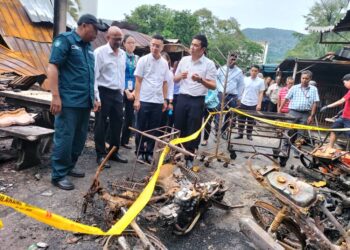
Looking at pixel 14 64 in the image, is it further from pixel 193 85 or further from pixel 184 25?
pixel 184 25


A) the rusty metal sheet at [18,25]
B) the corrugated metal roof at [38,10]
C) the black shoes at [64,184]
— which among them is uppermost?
the corrugated metal roof at [38,10]

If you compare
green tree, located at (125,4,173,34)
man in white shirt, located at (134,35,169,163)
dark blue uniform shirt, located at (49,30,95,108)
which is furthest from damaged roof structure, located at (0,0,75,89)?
green tree, located at (125,4,173,34)

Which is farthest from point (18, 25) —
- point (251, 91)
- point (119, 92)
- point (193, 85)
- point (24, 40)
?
point (251, 91)

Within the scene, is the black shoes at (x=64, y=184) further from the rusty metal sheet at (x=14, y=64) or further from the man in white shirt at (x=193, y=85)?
the rusty metal sheet at (x=14, y=64)

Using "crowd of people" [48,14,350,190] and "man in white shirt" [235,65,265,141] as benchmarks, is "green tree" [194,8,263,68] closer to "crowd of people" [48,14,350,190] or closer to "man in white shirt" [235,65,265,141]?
"man in white shirt" [235,65,265,141]

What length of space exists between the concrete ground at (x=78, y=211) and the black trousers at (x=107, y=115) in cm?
40

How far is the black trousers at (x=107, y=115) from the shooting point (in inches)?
184

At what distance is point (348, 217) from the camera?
3.22 meters

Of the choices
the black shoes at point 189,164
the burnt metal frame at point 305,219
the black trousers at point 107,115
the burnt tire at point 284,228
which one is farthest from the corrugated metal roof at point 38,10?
the burnt metal frame at point 305,219

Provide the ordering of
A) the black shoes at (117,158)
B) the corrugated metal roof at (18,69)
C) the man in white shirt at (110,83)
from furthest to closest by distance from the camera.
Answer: the corrugated metal roof at (18,69) < the black shoes at (117,158) < the man in white shirt at (110,83)

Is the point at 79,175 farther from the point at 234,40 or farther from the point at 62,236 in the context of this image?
the point at 234,40

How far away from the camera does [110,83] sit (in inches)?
182

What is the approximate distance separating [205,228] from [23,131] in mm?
2968

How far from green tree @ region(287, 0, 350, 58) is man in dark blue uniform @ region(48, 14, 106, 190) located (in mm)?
33763
